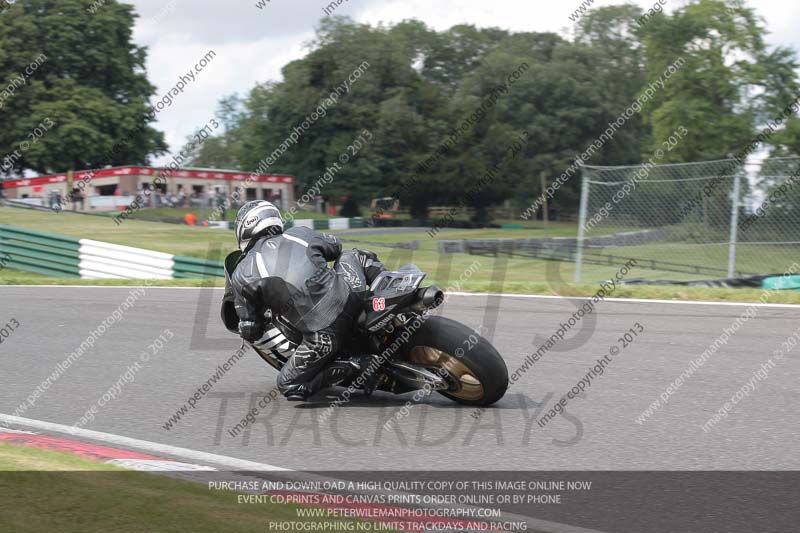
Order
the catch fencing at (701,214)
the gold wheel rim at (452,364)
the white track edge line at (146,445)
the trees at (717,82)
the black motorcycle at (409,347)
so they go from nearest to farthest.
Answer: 1. the white track edge line at (146,445)
2. the black motorcycle at (409,347)
3. the gold wheel rim at (452,364)
4. the catch fencing at (701,214)
5. the trees at (717,82)

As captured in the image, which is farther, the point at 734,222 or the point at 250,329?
the point at 734,222

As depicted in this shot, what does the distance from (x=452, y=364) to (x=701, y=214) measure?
411 inches

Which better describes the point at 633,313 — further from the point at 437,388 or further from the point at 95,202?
the point at 95,202

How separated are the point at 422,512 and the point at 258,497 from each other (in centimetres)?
74

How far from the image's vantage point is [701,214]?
595 inches

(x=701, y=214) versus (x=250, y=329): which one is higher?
(x=701, y=214)

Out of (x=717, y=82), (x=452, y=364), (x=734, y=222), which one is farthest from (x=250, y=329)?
(x=717, y=82)

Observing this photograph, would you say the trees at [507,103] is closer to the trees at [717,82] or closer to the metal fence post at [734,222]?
the trees at [717,82]

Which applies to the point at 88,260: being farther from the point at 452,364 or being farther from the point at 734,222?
the point at 452,364

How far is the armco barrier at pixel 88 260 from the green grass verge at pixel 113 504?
39.5 ft

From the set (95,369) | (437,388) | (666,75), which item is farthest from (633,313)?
(666,75)

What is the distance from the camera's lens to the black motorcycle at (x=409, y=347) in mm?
5703

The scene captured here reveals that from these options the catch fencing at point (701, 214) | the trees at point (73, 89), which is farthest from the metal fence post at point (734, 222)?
the trees at point (73, 89)

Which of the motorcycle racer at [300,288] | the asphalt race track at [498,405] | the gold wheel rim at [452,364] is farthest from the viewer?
the motorcycle racer at [300,288]
